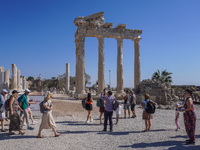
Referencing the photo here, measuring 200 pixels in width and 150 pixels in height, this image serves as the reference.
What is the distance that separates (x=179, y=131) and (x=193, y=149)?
234cm

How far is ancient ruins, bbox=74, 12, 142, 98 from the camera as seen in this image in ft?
73.7

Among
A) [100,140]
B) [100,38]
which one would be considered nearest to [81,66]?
[100,38]

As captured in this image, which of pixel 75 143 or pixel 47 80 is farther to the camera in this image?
pixel 47 80

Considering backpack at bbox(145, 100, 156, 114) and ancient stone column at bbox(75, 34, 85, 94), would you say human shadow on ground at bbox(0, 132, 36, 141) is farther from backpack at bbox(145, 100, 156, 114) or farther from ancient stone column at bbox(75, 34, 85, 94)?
ancient stone column at bbox(75, 34, 85, 94)

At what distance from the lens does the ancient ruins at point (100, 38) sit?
73.7ft

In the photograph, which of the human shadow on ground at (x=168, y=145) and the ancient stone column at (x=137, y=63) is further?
the ancient stone column at (x=137, y=63)

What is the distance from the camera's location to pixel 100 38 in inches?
932

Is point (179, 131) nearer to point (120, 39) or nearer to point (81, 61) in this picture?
point (81, 61)

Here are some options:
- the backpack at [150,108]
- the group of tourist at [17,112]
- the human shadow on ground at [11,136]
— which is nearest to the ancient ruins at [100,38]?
the group of tourist at [17,112]

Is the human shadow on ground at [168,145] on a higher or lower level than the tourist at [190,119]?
lower

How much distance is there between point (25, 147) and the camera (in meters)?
5.41

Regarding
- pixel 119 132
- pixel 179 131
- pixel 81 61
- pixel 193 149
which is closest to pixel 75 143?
pixel 119 132

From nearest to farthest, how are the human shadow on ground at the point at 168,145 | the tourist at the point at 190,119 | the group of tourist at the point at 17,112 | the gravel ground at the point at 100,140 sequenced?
the human shadow on ground at the point at 168,145
the gravel ground at the point at 100,140
the tourist at the point at 190,119
the group of tourist at the point at 17,112

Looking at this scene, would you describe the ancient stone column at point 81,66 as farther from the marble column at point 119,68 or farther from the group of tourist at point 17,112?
the group of tourist at point 17,112
